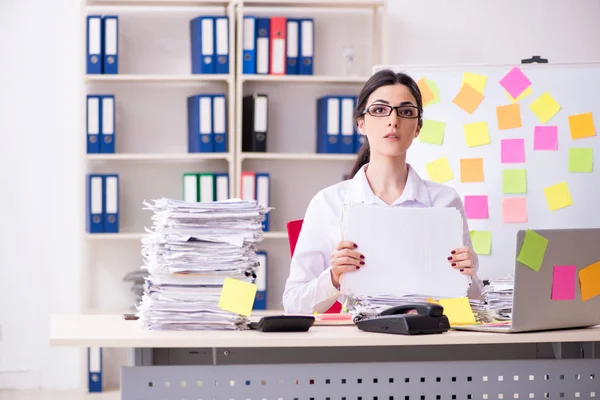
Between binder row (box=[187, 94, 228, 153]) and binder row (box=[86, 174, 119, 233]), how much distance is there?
44 cm

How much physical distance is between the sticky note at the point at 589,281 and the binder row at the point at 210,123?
101 inches

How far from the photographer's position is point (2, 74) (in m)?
Result: 4.21

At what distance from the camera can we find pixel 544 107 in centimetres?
328

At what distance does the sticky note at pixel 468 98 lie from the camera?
330cm

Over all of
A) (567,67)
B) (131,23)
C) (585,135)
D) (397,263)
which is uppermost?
(131,23)

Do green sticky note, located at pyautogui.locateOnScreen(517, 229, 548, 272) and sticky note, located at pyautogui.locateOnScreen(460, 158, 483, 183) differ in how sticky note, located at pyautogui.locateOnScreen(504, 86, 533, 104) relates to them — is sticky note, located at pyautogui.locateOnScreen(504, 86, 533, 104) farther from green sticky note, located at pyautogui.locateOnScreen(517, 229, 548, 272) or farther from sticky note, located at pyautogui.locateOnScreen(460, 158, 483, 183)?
green sticky note, located at pyautogui.locateOnScreen(517, 229, 548, 272)

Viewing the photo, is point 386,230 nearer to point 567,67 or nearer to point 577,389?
point 577,389

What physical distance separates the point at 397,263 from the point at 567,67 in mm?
1820

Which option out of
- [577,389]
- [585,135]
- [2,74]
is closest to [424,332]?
[577,389]

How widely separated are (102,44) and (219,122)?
0.68 m

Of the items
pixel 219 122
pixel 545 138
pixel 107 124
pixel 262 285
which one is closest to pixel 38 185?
pixel 107 124

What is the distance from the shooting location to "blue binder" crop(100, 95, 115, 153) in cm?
395

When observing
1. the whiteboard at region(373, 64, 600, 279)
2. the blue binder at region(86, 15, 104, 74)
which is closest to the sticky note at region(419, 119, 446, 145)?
the whiteboard at region(373, 64, 600, 279)

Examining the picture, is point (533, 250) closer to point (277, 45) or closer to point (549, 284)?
point (549, 284)
